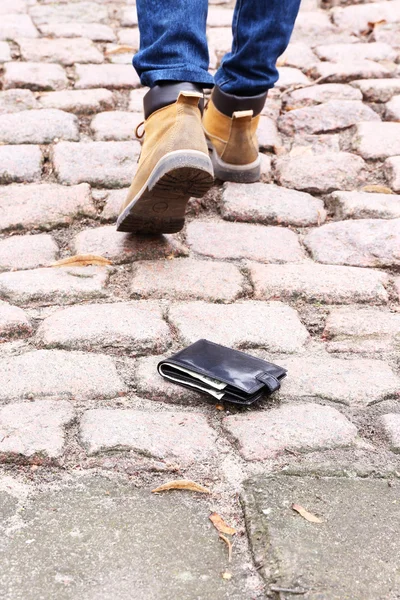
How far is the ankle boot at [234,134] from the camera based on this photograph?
2.89m

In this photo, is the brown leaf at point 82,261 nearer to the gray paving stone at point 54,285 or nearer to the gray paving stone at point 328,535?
the gray paving stone at point 54,285

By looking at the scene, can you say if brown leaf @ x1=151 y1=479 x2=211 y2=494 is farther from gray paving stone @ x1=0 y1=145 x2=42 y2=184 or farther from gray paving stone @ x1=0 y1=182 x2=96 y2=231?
gray paving stone @ x1=0 y1=145 x2=42 y2=184

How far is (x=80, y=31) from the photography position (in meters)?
4.38

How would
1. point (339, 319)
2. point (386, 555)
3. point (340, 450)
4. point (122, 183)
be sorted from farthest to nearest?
point (122, 183)
point (339, 319)
point (340, 450)
point (386, 555)

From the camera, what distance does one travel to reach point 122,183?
2.95 meters

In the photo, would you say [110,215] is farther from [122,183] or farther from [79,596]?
[79,596]

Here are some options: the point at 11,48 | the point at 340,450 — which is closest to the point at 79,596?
the point at 340,450

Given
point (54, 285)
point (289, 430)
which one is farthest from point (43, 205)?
point (289, 430)

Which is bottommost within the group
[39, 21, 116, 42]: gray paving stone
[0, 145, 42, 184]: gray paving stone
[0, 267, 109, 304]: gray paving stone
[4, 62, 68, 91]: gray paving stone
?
[39, 21, 116, 42]: gray paving stone

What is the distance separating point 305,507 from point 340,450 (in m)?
0.22

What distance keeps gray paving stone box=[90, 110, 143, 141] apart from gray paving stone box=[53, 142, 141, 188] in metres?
0.10

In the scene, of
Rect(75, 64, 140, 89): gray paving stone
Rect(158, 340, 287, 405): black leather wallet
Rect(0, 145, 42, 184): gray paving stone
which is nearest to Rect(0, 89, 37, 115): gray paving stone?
Rect(75, 64, 140, 89): gray paving stone

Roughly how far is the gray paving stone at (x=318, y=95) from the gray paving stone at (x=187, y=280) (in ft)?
4.52

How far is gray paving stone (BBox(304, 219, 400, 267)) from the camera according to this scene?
258cm
